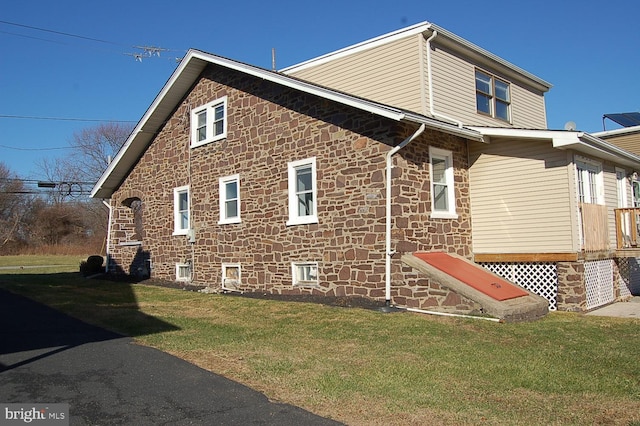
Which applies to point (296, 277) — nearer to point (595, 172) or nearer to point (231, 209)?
point (231, 209)

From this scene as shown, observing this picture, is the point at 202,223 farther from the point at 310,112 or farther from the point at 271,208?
the point at 310,112

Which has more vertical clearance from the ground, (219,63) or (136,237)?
(219,63)

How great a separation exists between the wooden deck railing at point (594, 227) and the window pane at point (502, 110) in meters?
4.18

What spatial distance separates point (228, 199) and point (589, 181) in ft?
32.1

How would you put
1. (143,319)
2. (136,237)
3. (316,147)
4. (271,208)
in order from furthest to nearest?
(136,237), (271,208), (316,147), (143,319)

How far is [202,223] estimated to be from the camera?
16859mm

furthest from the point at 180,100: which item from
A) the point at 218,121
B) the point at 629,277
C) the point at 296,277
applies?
the point at 629,277

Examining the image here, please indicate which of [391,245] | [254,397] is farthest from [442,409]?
[391,245]

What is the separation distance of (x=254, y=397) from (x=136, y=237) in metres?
17.0

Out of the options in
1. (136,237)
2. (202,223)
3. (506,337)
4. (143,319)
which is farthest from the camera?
(136,237)

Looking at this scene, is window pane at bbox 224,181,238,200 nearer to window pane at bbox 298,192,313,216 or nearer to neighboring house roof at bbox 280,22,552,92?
window pane at bbox 298,192,313,216

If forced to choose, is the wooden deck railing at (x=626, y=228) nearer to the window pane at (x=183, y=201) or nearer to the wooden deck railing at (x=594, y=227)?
the wooden deck railing at (x=594, y=227)

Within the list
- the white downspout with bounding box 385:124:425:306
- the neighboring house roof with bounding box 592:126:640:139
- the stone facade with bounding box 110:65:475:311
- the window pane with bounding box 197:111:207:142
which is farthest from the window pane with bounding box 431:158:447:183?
the neighboring house roof with bounding box 592:126:640:139

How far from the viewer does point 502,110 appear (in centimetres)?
1638
